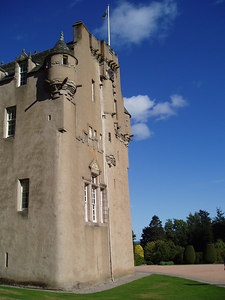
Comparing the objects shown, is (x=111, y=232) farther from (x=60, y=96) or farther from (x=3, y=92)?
(x=3, y=92)

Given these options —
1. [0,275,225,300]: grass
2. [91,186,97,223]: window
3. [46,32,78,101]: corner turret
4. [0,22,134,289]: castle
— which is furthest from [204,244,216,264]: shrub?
[46,32,78,101]: corner turret

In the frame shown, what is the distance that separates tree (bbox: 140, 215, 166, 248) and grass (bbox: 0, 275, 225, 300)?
6248 cm

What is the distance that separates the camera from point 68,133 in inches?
823

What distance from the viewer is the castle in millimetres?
18797

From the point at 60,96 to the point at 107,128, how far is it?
7640 millimetres

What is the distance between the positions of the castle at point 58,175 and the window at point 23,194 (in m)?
0.06

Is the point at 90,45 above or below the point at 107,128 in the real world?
above

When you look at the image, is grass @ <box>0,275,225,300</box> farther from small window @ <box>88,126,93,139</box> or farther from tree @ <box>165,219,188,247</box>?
tree @ <box>165,219,188,247</box>

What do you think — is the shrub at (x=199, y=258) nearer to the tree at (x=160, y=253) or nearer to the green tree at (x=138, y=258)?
the tree at (x=160, y=253)

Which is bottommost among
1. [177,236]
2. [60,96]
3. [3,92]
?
[177,236]

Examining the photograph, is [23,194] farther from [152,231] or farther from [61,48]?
[152,231]

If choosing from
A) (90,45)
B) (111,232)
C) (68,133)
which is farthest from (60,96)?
(111,232)

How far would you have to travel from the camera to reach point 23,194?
2059 centimetres

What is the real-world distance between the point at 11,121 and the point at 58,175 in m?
6.38
